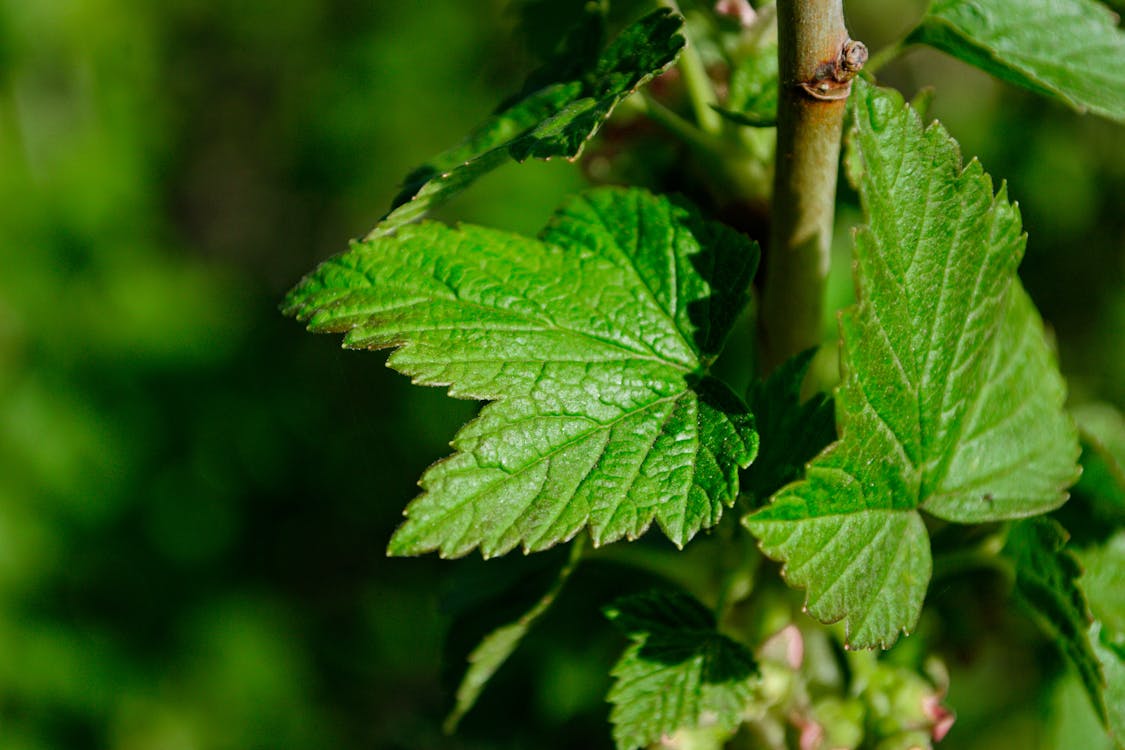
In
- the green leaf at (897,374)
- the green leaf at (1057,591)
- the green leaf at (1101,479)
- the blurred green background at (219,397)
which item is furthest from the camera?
the blurred green background at (219,397)

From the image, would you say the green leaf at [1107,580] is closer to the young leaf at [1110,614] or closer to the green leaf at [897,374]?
the young leaf at [1110,614]

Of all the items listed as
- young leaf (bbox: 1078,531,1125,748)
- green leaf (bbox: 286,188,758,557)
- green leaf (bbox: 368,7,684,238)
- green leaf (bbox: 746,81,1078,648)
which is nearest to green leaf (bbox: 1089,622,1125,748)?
young leaf (bbox: 1078,531,1125,748)

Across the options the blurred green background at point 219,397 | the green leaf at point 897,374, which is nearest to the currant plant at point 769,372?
the green leaf at point 897,374

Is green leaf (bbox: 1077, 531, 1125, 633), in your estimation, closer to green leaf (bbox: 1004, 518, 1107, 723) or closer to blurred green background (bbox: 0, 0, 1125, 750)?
green leaf (bbox: 1004, 518, 1107, 723)

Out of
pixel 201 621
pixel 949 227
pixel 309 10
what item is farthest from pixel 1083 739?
pixel 309 10

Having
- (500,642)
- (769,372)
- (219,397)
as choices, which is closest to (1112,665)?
(769,372)

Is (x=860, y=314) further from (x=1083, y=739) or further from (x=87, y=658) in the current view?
(x=87, y=658)

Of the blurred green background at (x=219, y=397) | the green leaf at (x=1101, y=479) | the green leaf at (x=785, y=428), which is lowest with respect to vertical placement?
the blurred green background at (x=219, y=397)
